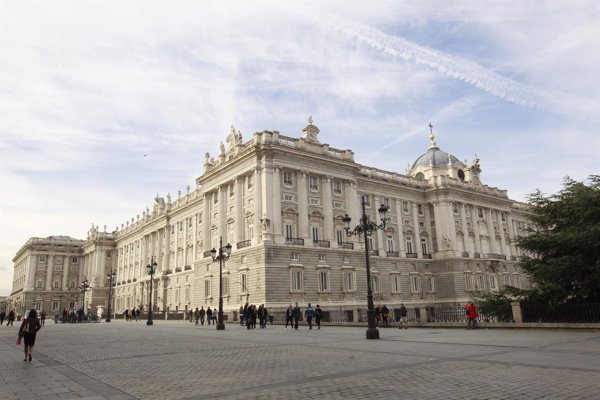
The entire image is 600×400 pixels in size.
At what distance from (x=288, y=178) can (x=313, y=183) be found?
127 inches

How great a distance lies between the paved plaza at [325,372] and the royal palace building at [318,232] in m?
19.6

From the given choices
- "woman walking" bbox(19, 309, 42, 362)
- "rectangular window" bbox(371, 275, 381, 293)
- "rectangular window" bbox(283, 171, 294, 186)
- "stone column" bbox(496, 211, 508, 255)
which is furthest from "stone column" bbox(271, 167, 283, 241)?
"stone column" bbox(496, 211, 508, 255)

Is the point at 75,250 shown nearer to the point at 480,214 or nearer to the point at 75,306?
the point at 75,306

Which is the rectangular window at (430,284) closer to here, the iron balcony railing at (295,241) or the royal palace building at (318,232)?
the royal palace building at (318,232)

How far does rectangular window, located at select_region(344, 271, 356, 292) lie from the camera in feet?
154

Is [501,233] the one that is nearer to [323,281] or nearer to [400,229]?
[400,229]

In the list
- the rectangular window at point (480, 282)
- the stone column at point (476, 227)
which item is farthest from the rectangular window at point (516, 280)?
the stone column at point (476, 227)

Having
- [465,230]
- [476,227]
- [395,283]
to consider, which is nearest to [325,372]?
[395,283]

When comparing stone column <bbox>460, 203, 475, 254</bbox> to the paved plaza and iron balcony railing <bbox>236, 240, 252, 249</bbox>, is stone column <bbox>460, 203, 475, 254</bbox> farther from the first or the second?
the paved plaza

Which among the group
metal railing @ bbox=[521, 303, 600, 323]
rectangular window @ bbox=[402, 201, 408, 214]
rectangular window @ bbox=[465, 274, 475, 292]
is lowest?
metal railing @ bbox=[521, 303, 600, 323]

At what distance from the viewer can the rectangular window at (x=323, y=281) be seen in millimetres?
45125

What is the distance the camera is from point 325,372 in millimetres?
10469

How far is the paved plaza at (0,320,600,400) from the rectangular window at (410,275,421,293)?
39.5m

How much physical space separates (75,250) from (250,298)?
3084 inches
